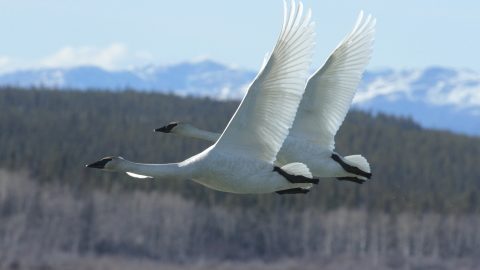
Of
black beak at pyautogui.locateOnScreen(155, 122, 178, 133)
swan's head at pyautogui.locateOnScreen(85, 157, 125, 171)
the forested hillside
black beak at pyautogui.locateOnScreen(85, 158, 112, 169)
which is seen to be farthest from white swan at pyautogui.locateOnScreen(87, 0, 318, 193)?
the forested hillside

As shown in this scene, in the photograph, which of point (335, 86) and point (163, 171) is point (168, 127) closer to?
point (163, 171)

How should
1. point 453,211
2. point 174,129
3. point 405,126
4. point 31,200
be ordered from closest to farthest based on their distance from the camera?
point 174,129 < point 31,200 < point 453,211 < point 405,126

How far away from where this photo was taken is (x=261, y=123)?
1734 centimetres

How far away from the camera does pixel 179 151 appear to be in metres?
108

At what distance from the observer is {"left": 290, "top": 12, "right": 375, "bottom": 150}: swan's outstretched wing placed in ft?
68.6

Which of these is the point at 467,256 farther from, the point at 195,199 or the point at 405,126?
the point at 405,126

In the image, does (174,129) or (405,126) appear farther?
(405,126)

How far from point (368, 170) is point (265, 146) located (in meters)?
3.26

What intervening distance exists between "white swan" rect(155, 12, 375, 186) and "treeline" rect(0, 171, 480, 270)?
62.1 meters

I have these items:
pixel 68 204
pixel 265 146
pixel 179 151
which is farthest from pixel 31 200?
pixel 265 146

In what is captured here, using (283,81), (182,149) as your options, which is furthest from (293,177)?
(182,149)

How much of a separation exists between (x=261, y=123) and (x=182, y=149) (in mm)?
91283

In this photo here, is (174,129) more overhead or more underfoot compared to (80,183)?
more underfoot

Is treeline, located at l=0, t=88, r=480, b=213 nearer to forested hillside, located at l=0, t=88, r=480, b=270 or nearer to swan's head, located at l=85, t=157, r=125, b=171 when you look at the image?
forested hillside, located at l=0, t=88, r=480, b=270
